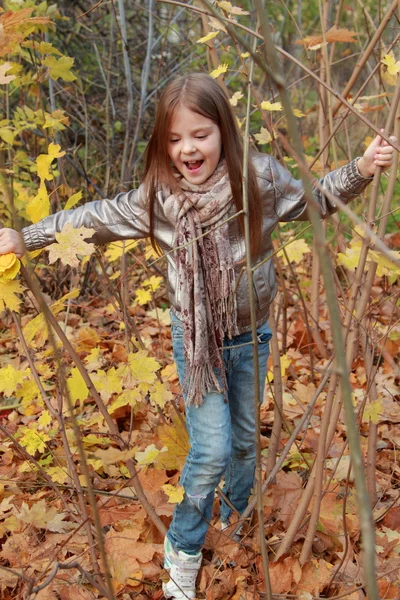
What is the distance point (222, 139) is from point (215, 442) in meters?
0.83

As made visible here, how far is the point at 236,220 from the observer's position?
1.74 m

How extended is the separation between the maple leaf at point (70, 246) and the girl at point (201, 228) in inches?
7.3

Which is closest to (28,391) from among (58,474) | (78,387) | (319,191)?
(58,474)

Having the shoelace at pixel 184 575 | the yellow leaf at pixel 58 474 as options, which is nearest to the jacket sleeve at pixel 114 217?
the yellow leaf at pixel 58 474

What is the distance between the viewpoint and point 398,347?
315 centimetres

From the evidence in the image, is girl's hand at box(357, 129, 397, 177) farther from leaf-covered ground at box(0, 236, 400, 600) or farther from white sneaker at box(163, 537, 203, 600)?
white sneaker at box(163, 537, 203, 600)

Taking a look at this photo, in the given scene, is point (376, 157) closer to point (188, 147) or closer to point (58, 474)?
point (188, 147)

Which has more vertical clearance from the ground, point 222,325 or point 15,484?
point 222,325

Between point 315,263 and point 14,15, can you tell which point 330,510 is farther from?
point 14,15

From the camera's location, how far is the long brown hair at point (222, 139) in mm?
1674

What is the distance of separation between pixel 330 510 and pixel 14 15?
1.71 metres

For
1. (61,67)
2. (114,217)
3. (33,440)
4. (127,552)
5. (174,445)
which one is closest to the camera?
(114,217)

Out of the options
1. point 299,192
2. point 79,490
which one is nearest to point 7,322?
point 79,490

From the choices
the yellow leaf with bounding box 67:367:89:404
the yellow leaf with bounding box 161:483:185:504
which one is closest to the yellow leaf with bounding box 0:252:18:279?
the yellow leaf with bounding box 67:367:89:404
